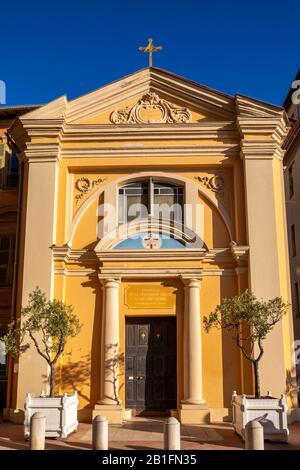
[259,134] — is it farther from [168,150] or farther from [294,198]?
Result: [294,198]

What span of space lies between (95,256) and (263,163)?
563cm

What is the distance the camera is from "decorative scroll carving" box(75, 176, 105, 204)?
1657cm

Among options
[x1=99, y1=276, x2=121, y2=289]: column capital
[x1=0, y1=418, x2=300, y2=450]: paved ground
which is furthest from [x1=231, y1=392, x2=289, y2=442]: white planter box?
[x1=99, y1=276, x2=121, y2=289]: column capital

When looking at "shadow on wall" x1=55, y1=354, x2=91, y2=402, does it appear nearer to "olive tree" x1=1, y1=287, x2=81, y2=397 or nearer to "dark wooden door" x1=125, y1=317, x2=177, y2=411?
"dark wooden door" x1=125, y1=317, x2=177, y2=411

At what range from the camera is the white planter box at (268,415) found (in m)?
11.6

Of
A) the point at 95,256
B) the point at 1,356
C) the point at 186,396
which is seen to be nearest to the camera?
the point at 186,396

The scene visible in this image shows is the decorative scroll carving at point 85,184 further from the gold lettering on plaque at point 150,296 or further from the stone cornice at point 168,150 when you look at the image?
the gold lettering on plaque at point 150,296

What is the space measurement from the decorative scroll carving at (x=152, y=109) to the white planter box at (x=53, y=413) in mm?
8655

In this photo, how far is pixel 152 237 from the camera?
16.0m

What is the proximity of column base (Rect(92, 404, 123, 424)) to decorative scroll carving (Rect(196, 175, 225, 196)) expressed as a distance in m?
6.83

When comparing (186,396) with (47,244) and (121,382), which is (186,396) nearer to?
(121,382)

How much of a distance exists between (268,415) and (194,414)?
3.14 m
